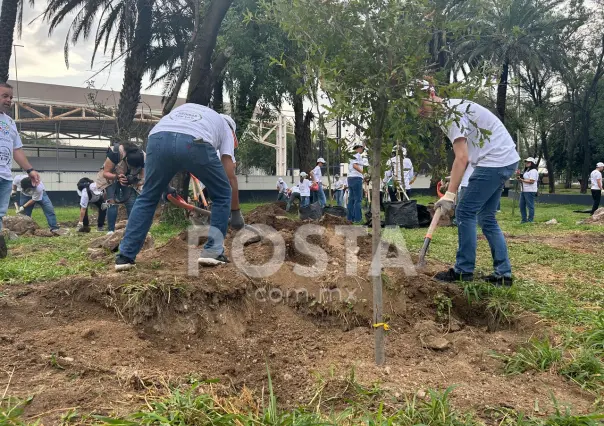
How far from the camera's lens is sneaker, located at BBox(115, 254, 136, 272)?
3.63m

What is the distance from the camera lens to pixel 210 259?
3.71 m

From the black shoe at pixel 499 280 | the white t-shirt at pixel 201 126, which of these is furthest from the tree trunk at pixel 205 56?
the black shoe at pixel 499 280

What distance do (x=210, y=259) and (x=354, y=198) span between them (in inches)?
241

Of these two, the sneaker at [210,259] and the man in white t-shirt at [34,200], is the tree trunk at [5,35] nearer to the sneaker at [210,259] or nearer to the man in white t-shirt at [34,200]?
the man in white t-shirt at [34,200]

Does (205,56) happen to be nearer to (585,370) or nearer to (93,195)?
(93,195)

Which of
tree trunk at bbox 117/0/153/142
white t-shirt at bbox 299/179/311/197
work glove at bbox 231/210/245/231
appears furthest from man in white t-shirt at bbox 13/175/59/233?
white t-shirt at bbox 299/179/311/197

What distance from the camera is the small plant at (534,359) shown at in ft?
7.75

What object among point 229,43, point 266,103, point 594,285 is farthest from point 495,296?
point 266,103

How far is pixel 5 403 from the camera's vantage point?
5.99 ft

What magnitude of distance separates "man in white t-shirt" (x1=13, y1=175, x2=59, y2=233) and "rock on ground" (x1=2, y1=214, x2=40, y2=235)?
284 mm

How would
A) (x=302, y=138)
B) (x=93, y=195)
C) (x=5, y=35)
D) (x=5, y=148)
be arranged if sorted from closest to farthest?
1. (x=5, y=148)
2. (x=93, y=195)
3. (x=5, y=35)
4. (x=302, y=138)

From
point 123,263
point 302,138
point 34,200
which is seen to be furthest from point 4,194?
point 302,138

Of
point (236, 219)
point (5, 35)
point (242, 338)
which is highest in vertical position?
point (5, 35)

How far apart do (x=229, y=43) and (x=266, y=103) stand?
3649 mm
